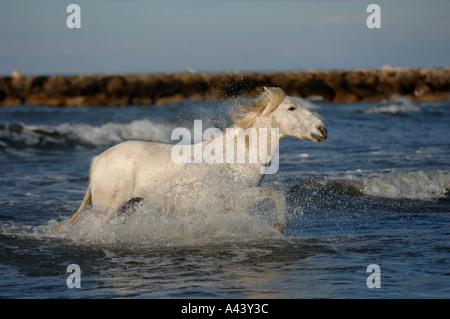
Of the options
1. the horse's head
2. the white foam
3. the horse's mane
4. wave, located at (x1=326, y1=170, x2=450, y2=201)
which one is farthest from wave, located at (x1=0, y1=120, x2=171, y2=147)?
the horse's head

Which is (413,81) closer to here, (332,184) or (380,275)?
(332,184)

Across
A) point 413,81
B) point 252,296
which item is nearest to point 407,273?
point 252,296

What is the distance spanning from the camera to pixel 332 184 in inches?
416

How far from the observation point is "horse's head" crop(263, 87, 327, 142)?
689 cm

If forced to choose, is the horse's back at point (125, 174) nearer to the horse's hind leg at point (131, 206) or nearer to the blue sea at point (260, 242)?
the horse's hind leg at point (131, 206)

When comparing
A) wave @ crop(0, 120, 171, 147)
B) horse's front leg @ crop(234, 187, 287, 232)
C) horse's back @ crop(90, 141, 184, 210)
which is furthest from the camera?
wave @ crop(0, 120, 171, 147)

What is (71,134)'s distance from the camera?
19719mm

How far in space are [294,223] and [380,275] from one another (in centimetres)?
240

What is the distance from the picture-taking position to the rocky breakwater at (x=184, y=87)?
35.8 metres

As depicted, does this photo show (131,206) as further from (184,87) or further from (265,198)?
(184,87)

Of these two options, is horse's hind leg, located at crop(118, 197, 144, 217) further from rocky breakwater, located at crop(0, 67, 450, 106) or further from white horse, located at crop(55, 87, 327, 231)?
rocky breakwater, located at crop(0, 67, 450, 106)

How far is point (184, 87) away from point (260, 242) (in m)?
30.0

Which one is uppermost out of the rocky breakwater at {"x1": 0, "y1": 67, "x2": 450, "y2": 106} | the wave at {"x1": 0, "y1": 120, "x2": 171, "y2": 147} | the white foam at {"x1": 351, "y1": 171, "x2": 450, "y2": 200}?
the rocky breakwater at {"x1": 0, "y1": 67, "x2": 450, "y2": 106}

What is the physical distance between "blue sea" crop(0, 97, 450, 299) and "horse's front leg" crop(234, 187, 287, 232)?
234 millimetres
